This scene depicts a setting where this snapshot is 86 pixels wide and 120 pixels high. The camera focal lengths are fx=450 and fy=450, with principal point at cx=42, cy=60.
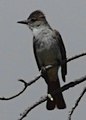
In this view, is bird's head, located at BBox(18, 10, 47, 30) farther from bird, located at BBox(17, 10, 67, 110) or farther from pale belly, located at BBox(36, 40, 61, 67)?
pale belly, located at BBox(36, 40, 61, 67)

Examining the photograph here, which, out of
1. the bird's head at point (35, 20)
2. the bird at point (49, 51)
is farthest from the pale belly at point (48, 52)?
the bird's head at point (35, 20)

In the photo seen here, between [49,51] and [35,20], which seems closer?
[49,51]

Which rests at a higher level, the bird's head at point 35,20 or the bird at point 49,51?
the bird's head at point 35,20

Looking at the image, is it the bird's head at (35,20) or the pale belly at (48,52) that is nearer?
the pale belly at (48,52)

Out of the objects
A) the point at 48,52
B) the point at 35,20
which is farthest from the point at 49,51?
→ the point at 35,20

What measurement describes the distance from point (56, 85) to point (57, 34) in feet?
3.24

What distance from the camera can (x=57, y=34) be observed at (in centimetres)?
864

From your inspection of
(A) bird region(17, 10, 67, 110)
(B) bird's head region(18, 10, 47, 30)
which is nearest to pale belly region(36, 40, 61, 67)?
(A) bird region(17, 10, 67, 110)

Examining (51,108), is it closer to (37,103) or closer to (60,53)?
(60,53)

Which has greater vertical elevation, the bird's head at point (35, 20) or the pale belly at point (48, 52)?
the bird's head at point (35, 20)

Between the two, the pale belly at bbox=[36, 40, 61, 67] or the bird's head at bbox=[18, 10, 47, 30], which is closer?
the pale belly at bbox=[36, 40, 61, 67]

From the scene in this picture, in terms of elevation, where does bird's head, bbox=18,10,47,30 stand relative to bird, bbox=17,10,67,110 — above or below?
above

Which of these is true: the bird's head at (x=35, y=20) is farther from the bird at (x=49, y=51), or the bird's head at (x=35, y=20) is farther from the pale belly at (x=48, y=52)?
the pale belly at (x=48, y=52)

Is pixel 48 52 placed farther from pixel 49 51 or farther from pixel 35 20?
pixel 35 20
